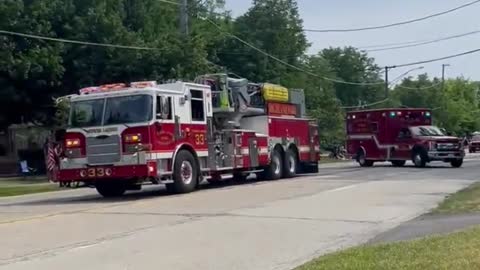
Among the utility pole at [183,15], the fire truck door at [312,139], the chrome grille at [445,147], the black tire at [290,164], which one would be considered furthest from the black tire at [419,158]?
the utility pole at [183,15]

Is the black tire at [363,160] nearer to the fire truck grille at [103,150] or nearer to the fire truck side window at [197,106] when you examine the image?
the fire truck side window at [197,106]

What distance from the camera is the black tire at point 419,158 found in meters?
36.0

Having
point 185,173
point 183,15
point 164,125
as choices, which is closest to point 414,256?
point 164,125

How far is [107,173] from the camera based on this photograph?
20.0 meters

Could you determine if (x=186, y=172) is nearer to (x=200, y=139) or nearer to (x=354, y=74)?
(x=200, y=139)

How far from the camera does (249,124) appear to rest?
25906mm

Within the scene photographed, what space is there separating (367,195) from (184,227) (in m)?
7.38

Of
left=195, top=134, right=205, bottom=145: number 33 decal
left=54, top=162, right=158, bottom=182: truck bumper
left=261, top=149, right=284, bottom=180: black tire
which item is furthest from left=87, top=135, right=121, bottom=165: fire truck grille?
left=261, top=149, right=284, bottom=180: black tire

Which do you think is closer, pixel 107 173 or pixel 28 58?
pixel 107 173

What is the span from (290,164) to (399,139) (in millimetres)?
10680

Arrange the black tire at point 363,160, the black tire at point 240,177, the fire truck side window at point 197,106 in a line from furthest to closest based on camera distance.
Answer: the black tire at point 363,160, the black tire at point 240,177, the fire truck side window at point 197,106

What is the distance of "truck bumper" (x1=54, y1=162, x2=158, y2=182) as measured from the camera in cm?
1969

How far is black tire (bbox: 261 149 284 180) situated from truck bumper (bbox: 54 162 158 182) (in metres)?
7.58

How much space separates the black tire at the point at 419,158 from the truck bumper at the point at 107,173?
62.1 ft
